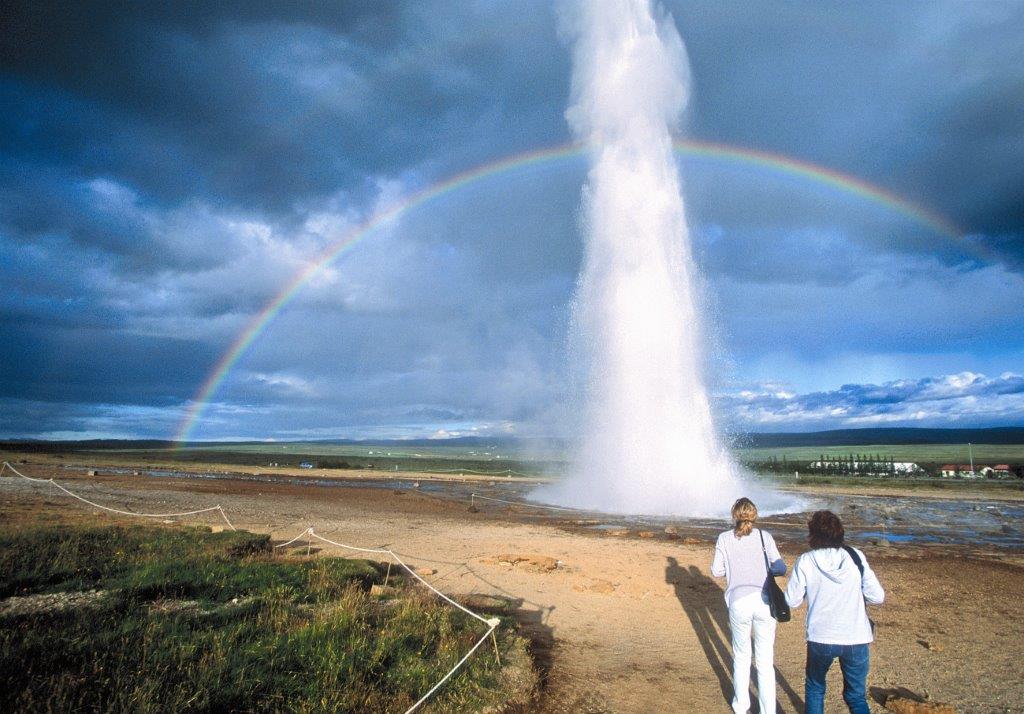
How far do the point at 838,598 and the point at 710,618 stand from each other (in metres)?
5.62

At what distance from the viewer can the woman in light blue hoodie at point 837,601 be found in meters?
4.73

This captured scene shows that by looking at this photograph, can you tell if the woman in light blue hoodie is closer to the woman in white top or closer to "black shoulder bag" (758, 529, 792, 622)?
"black shoulder bag" (758, 529, 792, 622)

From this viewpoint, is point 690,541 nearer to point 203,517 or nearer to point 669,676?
point 669,676

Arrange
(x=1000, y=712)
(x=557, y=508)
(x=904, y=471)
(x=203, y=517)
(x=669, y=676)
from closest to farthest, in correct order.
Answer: (x=1000, y=712), (x=669, y=676), (x=203, y=517), (x=557, y=508), (x=904, y=471)

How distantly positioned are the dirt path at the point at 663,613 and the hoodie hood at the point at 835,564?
2264 mm

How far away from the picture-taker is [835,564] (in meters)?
4.79

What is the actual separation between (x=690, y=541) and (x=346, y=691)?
13625 millimetres

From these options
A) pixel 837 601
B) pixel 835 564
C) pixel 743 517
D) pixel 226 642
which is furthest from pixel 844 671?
pixel 226 642

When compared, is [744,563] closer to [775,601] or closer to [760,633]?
[775,601]

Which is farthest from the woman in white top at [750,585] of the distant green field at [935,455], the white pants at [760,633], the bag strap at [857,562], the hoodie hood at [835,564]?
the distant green field at [935,455]

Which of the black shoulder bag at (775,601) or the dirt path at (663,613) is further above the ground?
the black shoulder bag at (775,601)

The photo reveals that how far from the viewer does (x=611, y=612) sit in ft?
33.6

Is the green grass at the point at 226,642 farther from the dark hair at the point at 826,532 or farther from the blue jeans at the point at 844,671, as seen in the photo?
the dark hair at the point at 826,532

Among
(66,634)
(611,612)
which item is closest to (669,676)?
(611,612)
